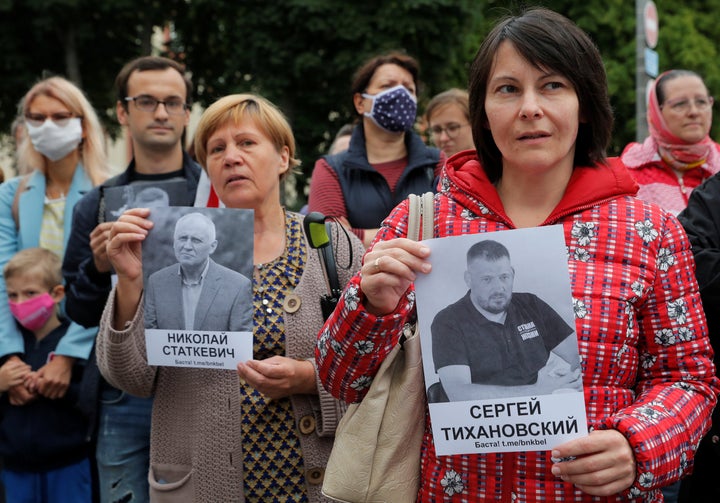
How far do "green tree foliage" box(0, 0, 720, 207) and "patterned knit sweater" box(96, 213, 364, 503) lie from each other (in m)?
14.2

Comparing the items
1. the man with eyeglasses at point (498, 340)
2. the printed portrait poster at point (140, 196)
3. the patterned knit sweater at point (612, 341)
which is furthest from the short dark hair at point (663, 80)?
the man with eyeglasses at point (498, 340)

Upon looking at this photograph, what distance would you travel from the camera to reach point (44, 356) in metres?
4.48

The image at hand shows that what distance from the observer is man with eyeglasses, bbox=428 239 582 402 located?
201 centimetres

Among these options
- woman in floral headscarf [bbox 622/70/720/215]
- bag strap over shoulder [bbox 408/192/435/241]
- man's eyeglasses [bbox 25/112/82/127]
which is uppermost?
man's eyeglasses [bbox 25/112/82/127]

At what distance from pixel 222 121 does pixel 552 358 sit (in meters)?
1.81

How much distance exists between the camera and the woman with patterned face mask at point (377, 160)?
4.68m

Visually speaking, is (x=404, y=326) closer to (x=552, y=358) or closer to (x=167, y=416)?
(x=552, y=358)

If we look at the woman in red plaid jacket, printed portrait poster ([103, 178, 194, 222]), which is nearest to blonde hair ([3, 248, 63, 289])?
printed portrait poster ([103, 178, 194, 222])

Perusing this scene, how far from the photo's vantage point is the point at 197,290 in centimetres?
293

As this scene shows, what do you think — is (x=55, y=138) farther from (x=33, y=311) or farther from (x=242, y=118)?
(x=242, y=118)

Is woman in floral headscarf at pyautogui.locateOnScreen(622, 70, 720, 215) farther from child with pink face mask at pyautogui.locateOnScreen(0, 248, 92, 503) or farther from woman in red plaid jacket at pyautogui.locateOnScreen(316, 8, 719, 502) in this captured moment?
child with pink face mask at pyautogui.locateOnScreen(0, 248, 92, 503)

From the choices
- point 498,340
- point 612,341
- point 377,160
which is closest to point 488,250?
point 498,340

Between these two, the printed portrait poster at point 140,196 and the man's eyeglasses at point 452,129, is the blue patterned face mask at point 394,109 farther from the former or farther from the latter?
the printed portrait poster at point 140,196

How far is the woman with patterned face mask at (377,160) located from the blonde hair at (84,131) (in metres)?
1.30
